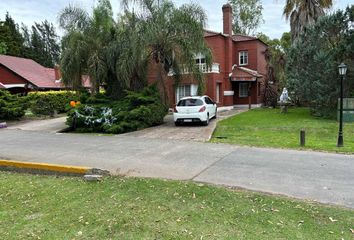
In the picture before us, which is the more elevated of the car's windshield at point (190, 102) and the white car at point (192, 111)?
the car's windshield at point (190, 102)

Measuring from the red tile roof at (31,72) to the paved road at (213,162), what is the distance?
997 inches

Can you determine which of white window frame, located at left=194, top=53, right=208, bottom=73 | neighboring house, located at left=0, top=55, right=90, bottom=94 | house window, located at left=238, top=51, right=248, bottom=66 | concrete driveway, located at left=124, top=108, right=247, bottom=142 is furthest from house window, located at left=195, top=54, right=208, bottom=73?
neighboring house, located at left=0, top=55, right=90, bottom=94

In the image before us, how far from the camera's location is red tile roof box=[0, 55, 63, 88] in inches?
1378

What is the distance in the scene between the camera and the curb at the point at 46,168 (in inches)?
277

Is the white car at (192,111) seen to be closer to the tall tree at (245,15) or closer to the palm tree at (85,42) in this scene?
the palm tree at (85,42)

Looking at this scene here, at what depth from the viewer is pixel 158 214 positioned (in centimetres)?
478

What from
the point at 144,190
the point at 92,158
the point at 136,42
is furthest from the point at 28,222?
the point at 136,42

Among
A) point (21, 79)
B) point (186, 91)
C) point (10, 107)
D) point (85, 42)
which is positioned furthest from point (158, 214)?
point (21, 79)

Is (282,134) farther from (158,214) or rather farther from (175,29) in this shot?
(158,214)

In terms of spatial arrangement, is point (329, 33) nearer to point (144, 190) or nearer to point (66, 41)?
point (66, 41)

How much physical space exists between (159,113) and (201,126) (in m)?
2.35

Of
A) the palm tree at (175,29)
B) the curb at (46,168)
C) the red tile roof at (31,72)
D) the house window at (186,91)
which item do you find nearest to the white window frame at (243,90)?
the house window at (186,91)

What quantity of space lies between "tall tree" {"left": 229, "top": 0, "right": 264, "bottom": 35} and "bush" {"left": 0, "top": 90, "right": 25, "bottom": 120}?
3580 centimetres

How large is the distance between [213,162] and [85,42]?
455 inches
